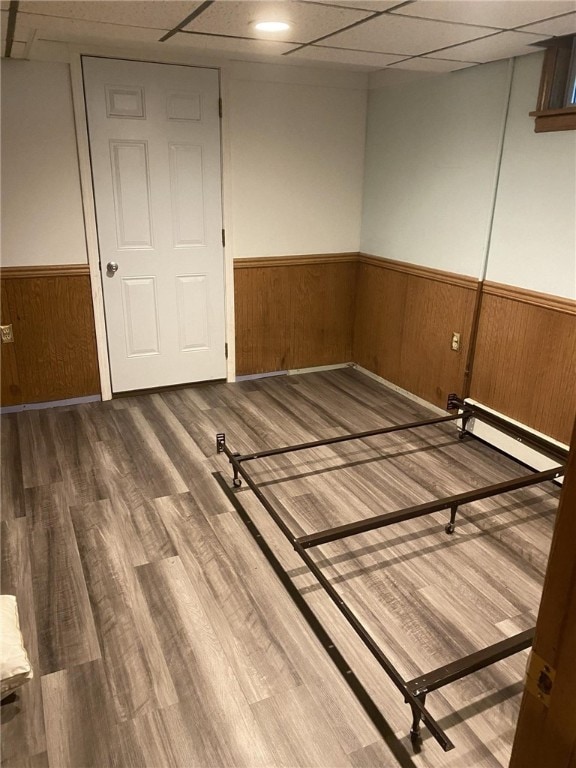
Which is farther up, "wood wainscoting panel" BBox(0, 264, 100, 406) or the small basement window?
the small basement window

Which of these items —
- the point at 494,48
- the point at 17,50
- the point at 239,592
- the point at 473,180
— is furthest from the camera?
the point at 473,180

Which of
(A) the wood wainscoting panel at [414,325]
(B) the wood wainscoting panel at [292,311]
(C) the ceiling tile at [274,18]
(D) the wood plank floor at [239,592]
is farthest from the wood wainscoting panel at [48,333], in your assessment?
(A) the wood wainscoting panel at [414,325]

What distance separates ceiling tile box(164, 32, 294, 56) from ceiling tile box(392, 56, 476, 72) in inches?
27.6

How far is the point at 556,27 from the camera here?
2342 mm

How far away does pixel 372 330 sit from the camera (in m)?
4.43

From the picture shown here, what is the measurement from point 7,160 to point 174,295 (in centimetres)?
127

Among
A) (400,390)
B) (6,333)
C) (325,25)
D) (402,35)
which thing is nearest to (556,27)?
(402,35)

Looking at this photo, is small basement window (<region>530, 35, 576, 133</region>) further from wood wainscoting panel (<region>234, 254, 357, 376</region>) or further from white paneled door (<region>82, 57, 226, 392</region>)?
white paneled door (<region>82, 57, 226, 392</region>)

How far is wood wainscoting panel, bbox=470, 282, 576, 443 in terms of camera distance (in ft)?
9.52

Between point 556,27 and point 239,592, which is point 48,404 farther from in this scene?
point 556,27

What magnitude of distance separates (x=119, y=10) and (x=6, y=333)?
6.69 ft

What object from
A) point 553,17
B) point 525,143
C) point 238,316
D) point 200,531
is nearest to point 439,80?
point 525,143

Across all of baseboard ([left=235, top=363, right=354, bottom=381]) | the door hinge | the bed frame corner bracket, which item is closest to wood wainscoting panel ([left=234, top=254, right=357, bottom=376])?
baseboard ([left=235, top=363, right=354, bottom=381])

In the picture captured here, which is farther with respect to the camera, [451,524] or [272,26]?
[451,524]
